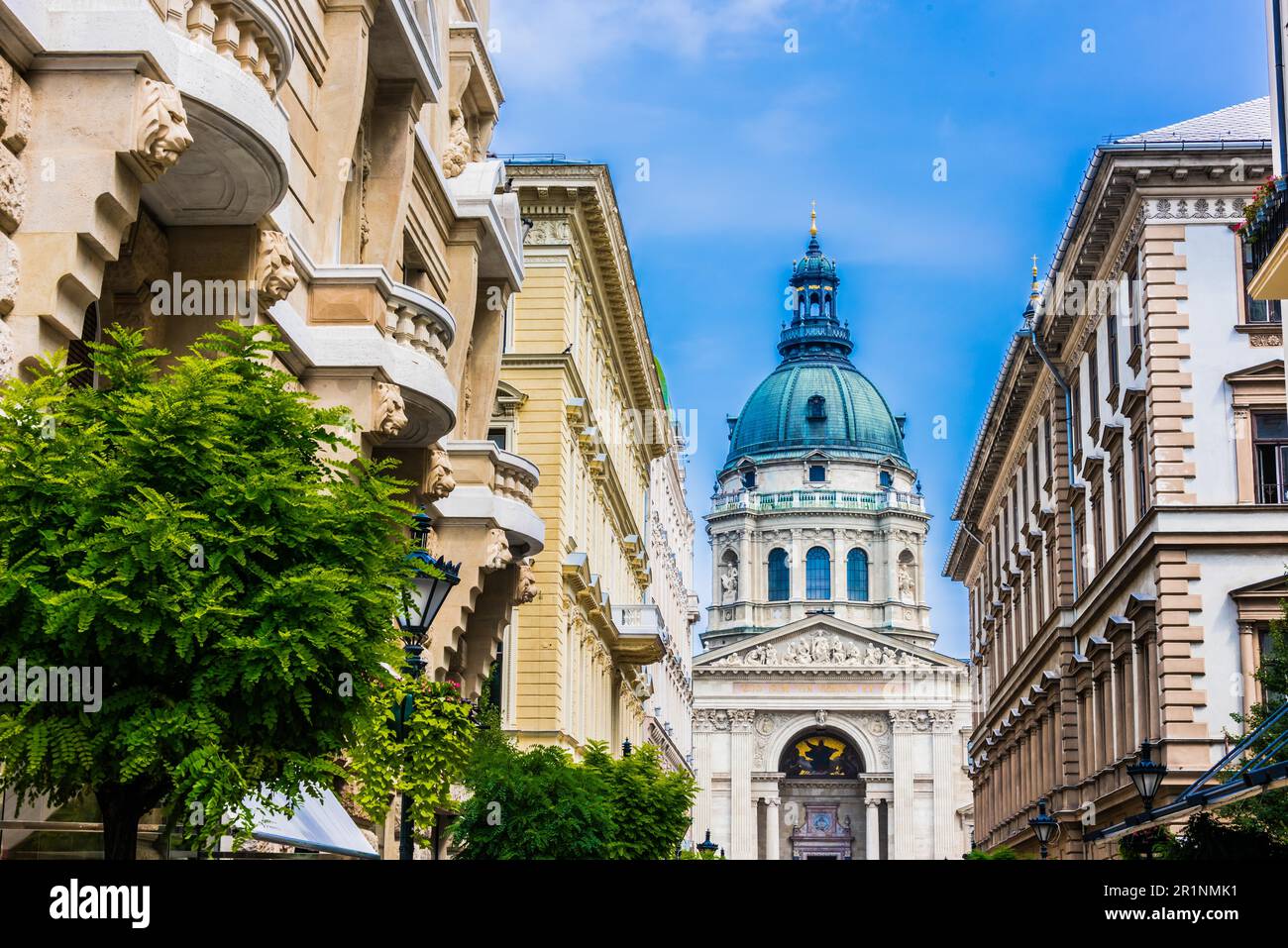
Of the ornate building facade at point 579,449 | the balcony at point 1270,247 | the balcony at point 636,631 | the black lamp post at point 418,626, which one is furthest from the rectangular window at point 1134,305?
the black lamp post at point 418,626

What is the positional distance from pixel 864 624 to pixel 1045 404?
9216 centimetres

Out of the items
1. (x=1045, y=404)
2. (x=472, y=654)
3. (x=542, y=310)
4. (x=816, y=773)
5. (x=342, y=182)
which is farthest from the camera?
(x=816, y=773)

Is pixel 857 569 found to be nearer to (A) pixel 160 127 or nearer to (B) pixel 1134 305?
(B) pixel 1134 305

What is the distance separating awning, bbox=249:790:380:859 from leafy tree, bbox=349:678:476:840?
1.17 ft

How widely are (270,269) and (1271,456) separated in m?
25.6

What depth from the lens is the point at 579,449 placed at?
1793 inches

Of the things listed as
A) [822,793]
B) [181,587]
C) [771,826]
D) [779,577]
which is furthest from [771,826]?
[181,587]

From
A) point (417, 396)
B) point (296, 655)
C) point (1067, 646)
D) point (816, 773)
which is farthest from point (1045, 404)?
point (816, 773)

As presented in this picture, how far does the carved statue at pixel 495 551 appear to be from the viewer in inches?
1048

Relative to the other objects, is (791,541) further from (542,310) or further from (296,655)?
(296,655)

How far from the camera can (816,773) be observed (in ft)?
443

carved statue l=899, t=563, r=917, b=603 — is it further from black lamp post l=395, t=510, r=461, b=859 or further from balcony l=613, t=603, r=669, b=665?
black lamp post l=395, t=510, r=461, b=859

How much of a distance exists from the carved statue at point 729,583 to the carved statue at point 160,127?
134m


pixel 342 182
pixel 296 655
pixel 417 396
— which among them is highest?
pixel 342 182
